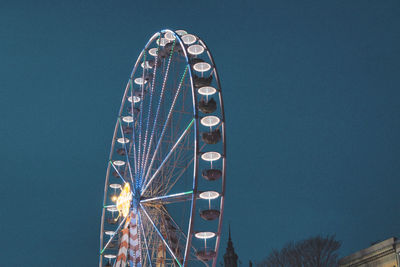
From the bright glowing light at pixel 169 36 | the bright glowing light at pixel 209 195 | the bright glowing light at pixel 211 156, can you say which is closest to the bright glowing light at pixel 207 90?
the bright glowing light at pixel 211 156

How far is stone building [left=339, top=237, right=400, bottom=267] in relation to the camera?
37.5 m

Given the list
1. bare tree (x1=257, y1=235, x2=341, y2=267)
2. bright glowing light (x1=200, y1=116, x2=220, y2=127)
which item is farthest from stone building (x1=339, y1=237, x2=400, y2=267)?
bright glowing light (x1=200, y1=116, x2=220, y2=127)

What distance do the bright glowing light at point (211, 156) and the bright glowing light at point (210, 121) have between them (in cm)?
173

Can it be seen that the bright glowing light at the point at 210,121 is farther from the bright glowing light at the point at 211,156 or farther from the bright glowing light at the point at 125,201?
the bright glowing light at the point at 125,201

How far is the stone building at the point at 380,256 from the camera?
37.5 m

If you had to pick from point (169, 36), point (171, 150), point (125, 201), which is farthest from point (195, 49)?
point (125, 201)

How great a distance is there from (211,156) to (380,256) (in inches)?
753

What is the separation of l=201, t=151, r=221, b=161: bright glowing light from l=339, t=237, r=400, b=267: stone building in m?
17.5

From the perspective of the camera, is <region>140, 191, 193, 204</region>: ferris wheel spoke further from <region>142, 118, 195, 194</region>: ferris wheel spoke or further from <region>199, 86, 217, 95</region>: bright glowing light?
<region>199, 86, 217, 95</region>: bright glowing light

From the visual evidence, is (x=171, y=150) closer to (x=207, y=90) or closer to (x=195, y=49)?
(x=207, y=90)

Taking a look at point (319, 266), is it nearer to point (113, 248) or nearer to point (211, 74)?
point (113, 248)

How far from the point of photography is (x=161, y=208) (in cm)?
2975

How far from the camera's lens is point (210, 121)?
1088 inches

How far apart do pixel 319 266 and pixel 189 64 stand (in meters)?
26.0
